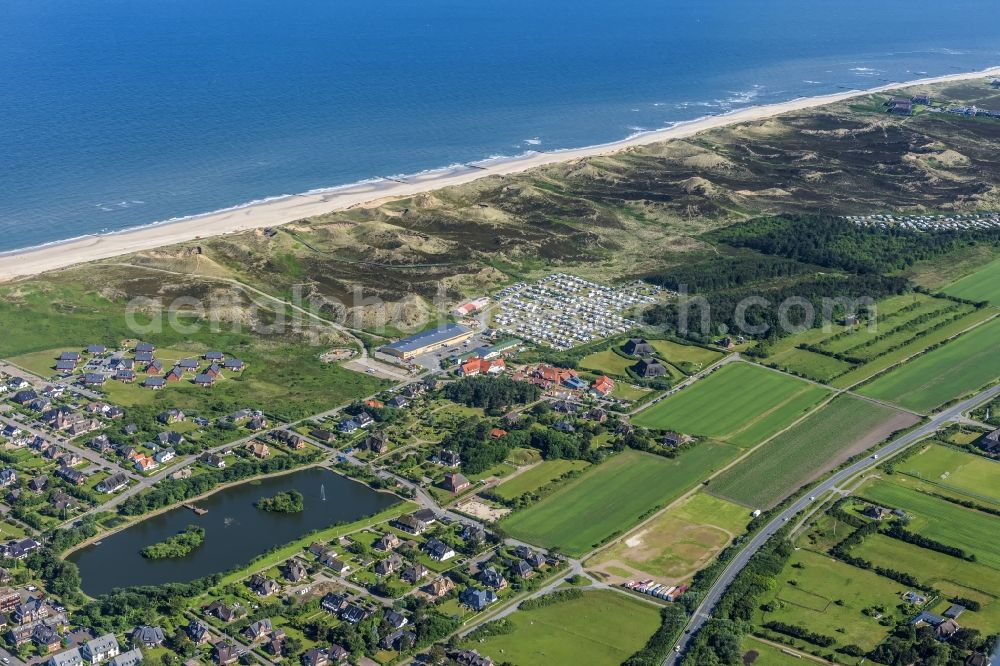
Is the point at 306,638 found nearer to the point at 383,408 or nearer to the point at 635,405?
the point at 383,408

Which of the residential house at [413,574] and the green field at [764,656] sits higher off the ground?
the residential house at [413,574]

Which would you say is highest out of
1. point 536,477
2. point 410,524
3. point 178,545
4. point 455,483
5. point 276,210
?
point 276,210

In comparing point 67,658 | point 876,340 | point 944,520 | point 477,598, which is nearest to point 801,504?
point 944,520

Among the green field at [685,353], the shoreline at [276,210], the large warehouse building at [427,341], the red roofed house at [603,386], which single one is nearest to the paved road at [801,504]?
the green field at [685,353]

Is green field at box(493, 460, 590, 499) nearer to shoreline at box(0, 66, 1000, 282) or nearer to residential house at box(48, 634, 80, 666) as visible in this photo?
residential house at box(48, 634, 80, 666)

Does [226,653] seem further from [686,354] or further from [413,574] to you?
[686,354]

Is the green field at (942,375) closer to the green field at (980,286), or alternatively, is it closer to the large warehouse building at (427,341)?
the green field at (980,286)

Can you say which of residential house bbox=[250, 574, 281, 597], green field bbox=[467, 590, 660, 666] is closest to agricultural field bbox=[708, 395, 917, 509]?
green field bbox=[467, 590, 660, 666]
